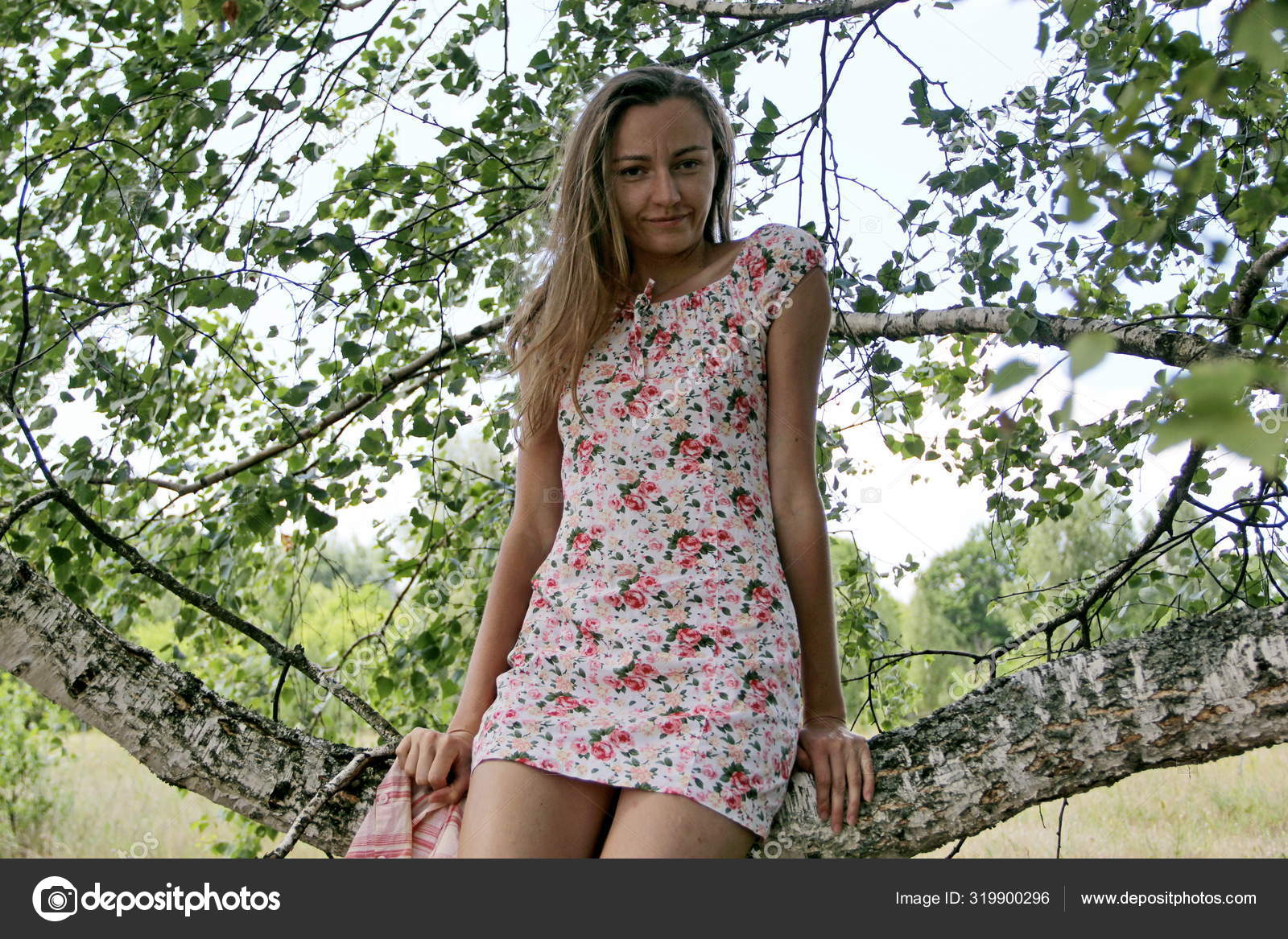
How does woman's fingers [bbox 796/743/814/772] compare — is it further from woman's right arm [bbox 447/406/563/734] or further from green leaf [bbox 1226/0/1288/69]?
green leaf [bbox 1226/0/1288/69]

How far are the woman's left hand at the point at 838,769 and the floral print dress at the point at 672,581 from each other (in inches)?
1.5

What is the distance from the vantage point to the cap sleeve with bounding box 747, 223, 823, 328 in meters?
1.70

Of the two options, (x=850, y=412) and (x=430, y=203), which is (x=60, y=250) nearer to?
(x=430, y=203)

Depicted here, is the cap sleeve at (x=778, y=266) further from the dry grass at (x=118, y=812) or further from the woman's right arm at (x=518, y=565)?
the dry grass at (x=118, y=812)

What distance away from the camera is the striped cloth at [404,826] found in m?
1.47

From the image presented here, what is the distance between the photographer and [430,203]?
2.88 meters

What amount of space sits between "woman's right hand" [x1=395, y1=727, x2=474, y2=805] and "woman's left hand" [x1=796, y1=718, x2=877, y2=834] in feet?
1.56

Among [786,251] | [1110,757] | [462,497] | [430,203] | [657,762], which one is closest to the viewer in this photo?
[1110,757]

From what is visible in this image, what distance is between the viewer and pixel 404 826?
149 centimetres

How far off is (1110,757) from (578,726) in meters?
0.66

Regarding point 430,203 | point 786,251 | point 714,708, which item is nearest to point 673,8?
point 430,203
